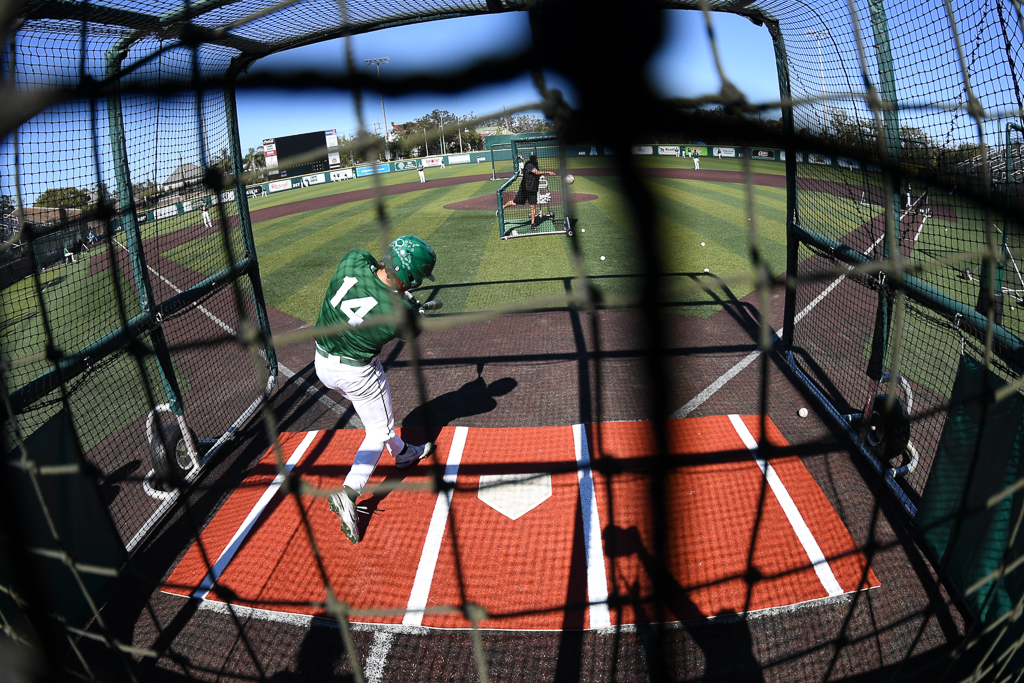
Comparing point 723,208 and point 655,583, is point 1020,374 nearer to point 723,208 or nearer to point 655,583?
point 655,583

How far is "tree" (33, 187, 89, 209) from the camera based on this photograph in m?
4.25

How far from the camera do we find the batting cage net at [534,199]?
12453 mm

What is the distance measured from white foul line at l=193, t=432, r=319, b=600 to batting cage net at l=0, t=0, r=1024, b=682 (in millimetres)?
34

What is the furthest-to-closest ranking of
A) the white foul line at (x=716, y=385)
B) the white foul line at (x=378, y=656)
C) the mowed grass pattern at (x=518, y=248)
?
the mowed grass pattern at (x=518, y=248), the white foul line at (x=716, y=385), the white foul line at (x=378, y=656)

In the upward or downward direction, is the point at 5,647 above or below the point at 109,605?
above

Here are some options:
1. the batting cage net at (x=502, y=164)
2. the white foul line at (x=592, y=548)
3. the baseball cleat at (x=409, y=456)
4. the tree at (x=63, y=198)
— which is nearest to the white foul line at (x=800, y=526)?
the white foul line at (x=592, y=548)

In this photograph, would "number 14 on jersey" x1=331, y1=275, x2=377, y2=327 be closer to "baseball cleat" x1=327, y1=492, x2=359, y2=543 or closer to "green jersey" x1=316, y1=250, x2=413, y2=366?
"green jersey" x1=316, y1=250, x2=413, y2=366

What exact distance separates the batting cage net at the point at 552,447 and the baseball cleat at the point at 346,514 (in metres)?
0.06

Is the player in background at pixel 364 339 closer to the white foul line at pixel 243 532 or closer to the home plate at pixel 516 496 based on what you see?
the white foul line at pixel 243 532

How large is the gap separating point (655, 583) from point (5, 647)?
123 inches

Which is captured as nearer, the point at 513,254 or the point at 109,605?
the point at 109,605

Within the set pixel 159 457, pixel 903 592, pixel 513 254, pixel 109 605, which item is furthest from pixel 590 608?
pixel 513 254

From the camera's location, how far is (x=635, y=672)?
299 centimetres

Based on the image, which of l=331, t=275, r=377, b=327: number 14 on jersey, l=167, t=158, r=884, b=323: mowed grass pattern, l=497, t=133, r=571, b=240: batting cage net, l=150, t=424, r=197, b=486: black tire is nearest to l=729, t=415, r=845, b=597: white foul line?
l=167, t=158, r=884, b=323: mowed grass pattern
